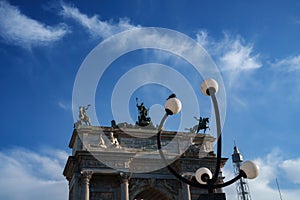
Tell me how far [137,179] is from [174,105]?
20.0m

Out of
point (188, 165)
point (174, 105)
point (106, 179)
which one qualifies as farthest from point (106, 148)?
point (174, 105)

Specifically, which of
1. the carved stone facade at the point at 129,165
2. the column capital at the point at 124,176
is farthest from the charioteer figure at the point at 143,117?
the column capital at the point at 124,176

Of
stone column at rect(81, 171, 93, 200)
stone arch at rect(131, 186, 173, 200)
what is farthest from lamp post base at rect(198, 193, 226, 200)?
stone arch at rect(131, 186, 173, 200)

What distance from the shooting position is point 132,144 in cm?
3133

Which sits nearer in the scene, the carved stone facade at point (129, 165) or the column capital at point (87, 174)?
the column capital at point (87, 174)

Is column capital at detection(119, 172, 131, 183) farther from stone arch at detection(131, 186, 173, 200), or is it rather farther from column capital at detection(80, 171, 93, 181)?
column capital at detection(80, 171, 93, 181)

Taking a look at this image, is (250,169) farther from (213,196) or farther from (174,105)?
(174,105)

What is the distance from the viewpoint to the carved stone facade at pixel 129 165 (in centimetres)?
2856

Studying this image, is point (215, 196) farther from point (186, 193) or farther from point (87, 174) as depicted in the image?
point (186, 193)

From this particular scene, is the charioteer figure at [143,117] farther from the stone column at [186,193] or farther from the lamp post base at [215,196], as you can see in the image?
the lamp post base at [215,196]

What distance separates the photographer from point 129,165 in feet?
96.8

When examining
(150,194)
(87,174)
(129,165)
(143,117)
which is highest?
(143,117)

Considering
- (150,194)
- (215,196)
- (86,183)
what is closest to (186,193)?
(150,194)

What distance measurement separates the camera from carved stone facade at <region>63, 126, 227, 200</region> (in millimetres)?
28562
